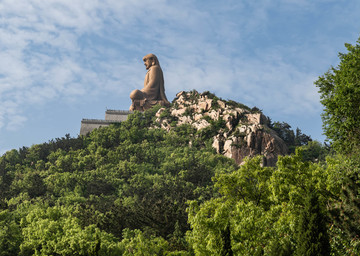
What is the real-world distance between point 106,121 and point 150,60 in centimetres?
1460

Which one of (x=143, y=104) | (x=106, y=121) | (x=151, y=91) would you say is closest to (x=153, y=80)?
(x=151, y=91)

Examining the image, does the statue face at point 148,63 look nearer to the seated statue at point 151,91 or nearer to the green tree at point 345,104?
the seated statue at point 151,91

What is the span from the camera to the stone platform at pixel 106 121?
3046 inches

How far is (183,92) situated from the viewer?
79.7 meters

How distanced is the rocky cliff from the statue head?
988 centimetres

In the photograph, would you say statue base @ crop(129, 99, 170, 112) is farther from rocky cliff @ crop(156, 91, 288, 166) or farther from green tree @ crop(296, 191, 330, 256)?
green tree @ crop(296, 191, 330, 256)

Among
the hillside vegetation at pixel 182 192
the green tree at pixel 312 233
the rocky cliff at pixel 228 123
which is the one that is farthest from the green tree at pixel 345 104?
the rocky cliff at pixel 228 123

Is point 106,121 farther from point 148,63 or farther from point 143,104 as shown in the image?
point 148,63

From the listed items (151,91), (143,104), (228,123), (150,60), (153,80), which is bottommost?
(228,123)

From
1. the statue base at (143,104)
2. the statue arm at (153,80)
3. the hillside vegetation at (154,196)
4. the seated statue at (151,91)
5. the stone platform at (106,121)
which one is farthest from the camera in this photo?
the statue arm at (153,80)

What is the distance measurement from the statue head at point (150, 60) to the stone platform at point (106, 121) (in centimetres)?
1018

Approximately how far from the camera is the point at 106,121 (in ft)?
258

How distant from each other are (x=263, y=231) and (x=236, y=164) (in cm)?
3745

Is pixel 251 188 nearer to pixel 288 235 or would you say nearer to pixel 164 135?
pixel 288 235
